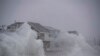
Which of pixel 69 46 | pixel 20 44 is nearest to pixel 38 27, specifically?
pixel 69 46

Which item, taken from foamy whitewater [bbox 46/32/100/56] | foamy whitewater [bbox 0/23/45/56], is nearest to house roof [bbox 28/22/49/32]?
foamy whitewater [bbox 46/32/100/56]

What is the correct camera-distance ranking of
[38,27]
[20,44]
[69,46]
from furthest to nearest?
1. [38,27]
2. [69,46]
3. [20,44]

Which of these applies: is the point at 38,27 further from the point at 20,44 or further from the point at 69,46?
the point at 20,44

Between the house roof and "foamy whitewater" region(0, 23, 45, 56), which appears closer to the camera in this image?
"foamy whitewater" region(0, 23, 45, 56)

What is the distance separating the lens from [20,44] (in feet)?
12.6

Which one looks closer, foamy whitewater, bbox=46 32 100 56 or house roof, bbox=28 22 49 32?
foamy whitewater, bbox=46 32 100 56

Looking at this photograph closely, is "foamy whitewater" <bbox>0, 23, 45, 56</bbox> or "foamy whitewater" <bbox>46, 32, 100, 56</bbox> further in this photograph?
"foamy whitewater" <bbox>46, 32, 100, 56</bbox>

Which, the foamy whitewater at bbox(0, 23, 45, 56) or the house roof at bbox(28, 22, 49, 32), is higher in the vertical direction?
the house roof at bbox(28, 22, 49, 32)

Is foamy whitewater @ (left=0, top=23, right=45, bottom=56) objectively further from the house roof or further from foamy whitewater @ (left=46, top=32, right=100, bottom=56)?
the house roof

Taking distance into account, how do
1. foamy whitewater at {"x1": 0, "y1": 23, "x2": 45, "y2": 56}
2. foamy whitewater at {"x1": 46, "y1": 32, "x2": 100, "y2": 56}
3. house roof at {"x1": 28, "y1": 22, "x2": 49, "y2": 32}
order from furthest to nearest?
house roof at {"x1": 28, "y1": 22, "x2": 49, "y2": 32}, foamy whitewater at {"x1": 46, "y1": 32, "x2": 100, "y2": 56}, foamy whitewater at {"x1": 0, "y1": 23, "x2": 45, "y2": 56}

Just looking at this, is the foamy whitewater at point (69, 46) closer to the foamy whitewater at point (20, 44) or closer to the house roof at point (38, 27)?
the house roof at point (38, 27)

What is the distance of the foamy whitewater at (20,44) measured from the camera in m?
3.49

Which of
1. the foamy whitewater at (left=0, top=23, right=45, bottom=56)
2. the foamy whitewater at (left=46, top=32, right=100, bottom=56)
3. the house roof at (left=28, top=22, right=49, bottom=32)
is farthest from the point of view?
the house roof at (left=28, top=22, right=49, bottom=32)

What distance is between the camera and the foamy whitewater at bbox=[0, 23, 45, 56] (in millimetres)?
3492
